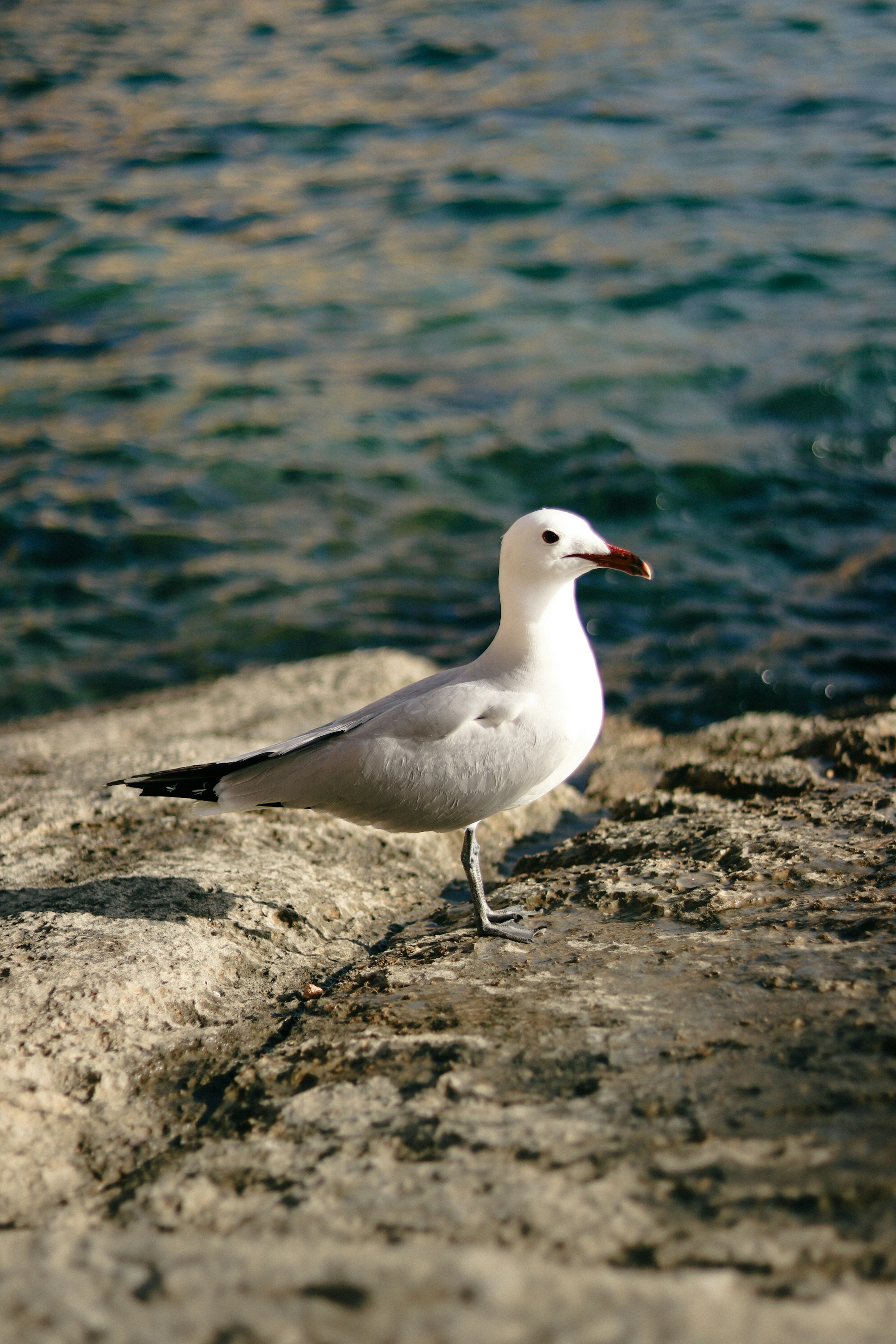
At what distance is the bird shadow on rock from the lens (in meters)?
3.30

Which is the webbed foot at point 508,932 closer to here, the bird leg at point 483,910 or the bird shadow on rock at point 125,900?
the bird leg at point 483,910

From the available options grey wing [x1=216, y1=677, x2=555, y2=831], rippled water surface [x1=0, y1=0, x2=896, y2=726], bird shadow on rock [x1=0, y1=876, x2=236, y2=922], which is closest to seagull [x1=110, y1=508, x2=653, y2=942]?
grey wing [x1=216, y1=677, x2=555, y2=831]

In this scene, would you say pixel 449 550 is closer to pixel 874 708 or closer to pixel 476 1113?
pixel 874 708

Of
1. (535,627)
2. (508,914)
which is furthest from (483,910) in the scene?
(535,627)

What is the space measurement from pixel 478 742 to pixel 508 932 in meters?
0.50

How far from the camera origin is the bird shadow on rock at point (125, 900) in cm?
330

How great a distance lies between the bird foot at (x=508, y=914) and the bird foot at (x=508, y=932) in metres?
0.01

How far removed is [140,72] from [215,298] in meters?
7.36

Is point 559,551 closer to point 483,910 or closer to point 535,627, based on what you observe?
point 535,627

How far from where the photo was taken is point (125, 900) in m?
3.37

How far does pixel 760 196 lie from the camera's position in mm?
11070

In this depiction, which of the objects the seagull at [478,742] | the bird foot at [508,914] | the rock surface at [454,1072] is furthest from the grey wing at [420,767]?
the rock surface at [454,1072]

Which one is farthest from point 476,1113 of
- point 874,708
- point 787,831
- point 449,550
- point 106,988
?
point 449,550

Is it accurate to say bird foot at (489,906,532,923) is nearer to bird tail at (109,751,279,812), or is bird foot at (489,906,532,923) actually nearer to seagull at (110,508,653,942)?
seagull at (110,508,653,942)
